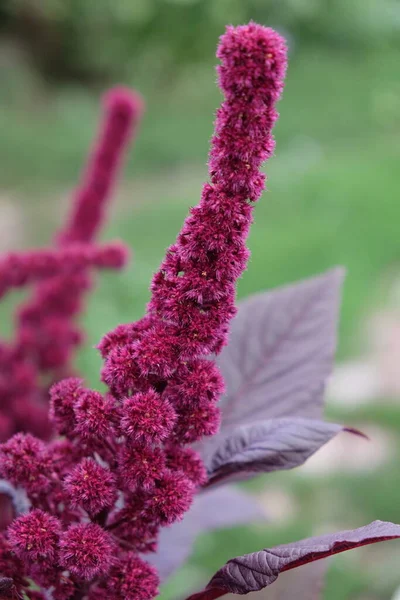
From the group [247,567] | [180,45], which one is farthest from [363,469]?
[180,45]

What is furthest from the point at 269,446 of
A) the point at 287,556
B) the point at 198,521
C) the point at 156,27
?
the point at 156,27

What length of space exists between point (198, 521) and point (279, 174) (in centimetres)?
257

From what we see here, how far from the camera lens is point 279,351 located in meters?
0.53

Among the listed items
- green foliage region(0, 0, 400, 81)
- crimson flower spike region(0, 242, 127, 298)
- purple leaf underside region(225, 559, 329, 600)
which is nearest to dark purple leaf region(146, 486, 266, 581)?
purple leaf underside region(225, 559, 329, 600)

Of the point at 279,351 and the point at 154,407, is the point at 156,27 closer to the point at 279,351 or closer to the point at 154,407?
the point at 279,351

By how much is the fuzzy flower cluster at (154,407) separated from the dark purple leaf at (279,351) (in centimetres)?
12

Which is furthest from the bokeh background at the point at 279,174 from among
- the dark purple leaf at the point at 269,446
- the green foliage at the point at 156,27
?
the dark purple leaf at the point at 269,446

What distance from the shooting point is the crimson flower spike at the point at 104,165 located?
619 millimetres

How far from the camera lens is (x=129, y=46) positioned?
399cm

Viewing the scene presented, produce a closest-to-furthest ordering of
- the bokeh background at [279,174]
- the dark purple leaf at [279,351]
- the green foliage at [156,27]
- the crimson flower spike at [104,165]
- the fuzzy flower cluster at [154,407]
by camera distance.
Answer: the fuzzy flower cluster at [154,407], the dark purple leaf at [279,351], the crimson flower spike at [104,165], the bokeh background at [279,174], the green foliage at [156,27]

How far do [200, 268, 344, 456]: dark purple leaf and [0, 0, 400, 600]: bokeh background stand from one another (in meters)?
0.36

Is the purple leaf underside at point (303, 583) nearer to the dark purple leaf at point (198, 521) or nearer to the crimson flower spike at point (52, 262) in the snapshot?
the dark purple leaf at point (198, 521)

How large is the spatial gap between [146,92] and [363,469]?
10.1ft

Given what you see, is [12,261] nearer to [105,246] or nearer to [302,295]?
[105,246]
